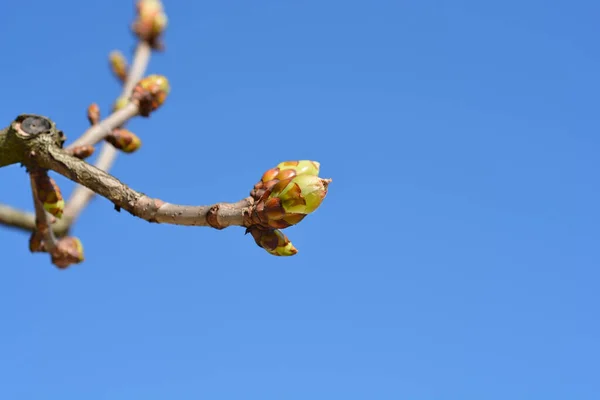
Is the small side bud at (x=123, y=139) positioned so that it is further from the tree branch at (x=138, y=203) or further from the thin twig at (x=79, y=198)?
the tree branch at (x=138, y=203)

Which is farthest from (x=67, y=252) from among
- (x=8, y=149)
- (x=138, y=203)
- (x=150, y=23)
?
(x=150, y=23)

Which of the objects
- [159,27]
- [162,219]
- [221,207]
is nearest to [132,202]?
[162,219]

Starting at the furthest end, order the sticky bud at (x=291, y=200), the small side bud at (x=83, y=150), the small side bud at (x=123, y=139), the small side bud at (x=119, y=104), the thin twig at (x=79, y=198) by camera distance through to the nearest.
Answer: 1. the small side bud at (x=119, y=104)
2. the small side bud at (x=123, y=139)
3. the thin twig at (x=79, y=198)
4. the small side bud at (x=83, y=150)
5. the sticky bud at (x=291, y=200)

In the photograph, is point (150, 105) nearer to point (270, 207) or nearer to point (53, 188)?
point (53, 188)

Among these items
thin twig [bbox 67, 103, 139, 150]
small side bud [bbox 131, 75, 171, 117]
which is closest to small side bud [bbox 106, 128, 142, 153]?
thin twig [bbox 67, 103, 139, 150]

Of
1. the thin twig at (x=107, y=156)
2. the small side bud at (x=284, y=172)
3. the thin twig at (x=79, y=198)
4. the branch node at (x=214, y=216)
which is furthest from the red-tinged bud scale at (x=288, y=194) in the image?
the thin twig at (x=107, y=156)

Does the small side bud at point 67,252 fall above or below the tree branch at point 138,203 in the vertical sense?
above
